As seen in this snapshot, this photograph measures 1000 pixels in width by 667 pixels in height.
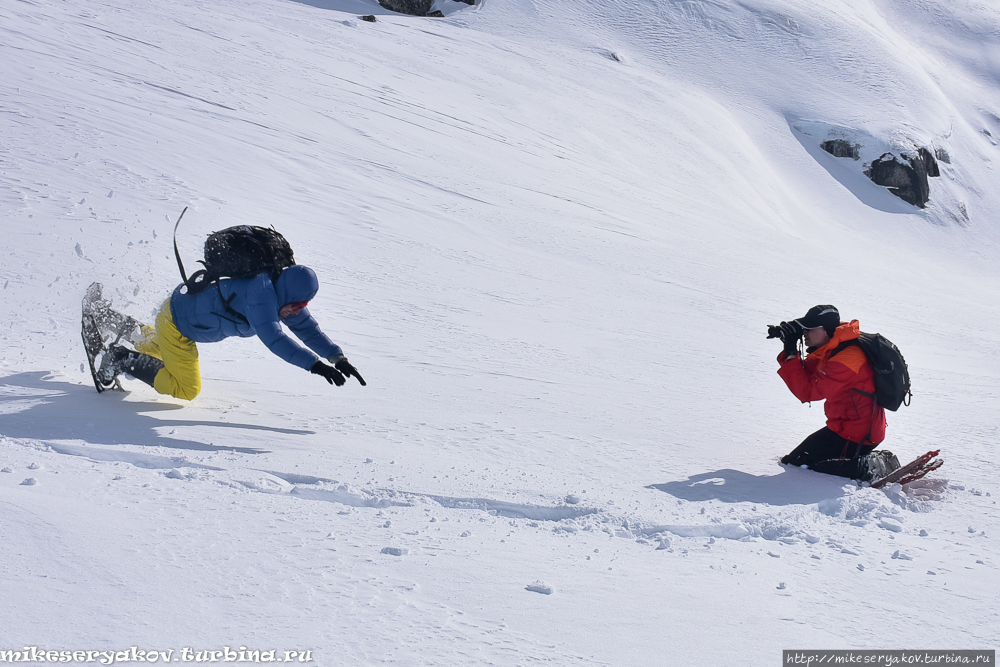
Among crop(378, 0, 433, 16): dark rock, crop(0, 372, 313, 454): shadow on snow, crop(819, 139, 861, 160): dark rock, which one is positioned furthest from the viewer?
crop(378, 0, 433, 16): dark rock

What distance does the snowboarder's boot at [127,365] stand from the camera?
13.6 feet

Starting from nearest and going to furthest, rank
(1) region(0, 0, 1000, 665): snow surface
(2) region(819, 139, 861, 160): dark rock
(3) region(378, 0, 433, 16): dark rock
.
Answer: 1. (1) region(0, 0, 1000, 665): snow surface
2. (2) region(819, 139, 861, 160): dark rock
3. (3) region(378, 0, 433, 16): dark rock

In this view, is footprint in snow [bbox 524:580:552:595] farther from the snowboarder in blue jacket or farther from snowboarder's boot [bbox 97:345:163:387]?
snowboarder's boot [bbox 97:345:163:387]

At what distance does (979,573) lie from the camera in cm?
303

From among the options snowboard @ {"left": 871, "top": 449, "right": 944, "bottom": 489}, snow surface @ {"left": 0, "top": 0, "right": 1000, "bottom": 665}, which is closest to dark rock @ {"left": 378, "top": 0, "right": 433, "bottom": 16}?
snow surface @ {"left": 0, "top": 0, "right": 1000, "bottom": 665}

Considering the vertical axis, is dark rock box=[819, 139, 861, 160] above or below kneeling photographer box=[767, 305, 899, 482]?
above

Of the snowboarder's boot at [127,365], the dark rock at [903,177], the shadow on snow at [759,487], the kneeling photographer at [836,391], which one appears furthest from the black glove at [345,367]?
the dark rock at [903,177]

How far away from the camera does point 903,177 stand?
2945cm

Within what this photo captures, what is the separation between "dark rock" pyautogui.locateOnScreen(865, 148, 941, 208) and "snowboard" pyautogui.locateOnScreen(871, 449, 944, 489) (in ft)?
94.1

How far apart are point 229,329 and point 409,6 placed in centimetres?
3014

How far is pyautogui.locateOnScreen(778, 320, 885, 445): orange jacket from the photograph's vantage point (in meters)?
4.14

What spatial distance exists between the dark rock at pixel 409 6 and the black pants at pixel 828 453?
3003 cm

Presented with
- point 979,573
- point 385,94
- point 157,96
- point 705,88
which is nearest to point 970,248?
point 705,88

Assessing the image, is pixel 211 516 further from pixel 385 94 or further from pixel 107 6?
pixel 107 6
